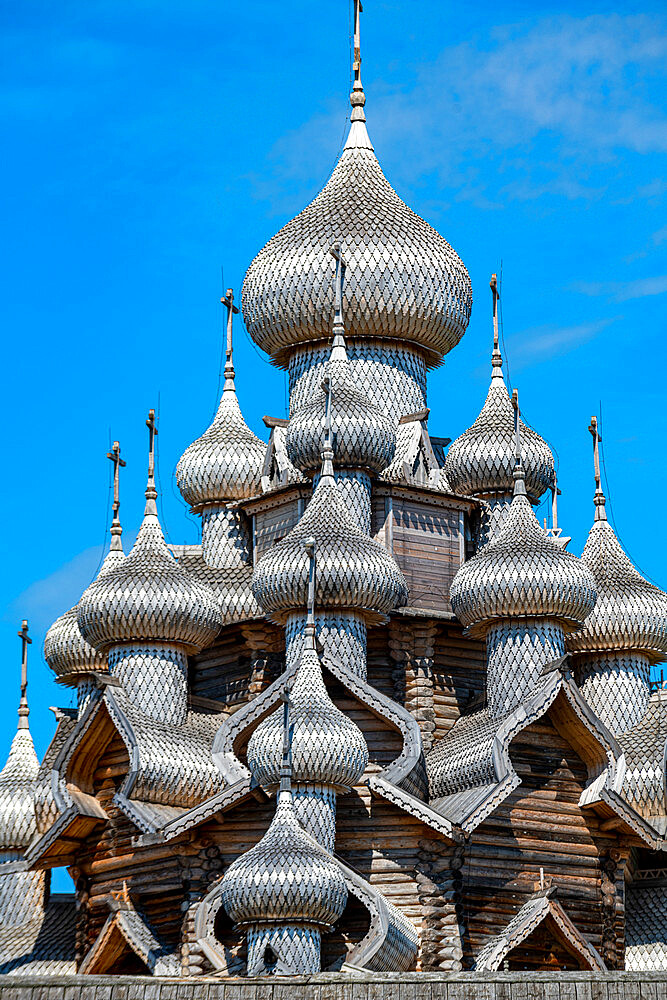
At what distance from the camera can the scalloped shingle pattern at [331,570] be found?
24016 millimetres

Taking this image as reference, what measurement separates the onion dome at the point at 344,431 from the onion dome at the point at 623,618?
2821 mm

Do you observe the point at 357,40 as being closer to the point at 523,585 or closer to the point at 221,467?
the point at 221,467

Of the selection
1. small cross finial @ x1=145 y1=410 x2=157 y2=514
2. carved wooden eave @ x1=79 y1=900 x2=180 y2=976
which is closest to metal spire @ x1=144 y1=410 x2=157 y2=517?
small cross finial @ x1=145 y1=410 x2=157 y2=514

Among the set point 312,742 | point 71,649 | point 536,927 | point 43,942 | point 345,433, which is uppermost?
point 345,433

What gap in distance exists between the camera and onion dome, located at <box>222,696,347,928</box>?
21.1 m

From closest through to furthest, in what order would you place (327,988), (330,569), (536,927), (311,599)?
(327,988), (536,927), (311,599), (330,569)

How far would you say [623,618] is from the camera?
2655 centimetres

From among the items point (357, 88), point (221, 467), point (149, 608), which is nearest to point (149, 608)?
point (149, 608)

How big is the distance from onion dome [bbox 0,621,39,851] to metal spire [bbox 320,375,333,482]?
5.76 meters

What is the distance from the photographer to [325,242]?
28.3 meters

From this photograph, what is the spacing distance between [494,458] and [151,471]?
4225mm

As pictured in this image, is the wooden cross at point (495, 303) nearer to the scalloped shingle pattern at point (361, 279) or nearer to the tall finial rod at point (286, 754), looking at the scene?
the scalloped shingle pattern at point (361, 279)

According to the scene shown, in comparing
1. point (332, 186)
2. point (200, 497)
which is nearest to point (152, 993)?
point (200, 497)

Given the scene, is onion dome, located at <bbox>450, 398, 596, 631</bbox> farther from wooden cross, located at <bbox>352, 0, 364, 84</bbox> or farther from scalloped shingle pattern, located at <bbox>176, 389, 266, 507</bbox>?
wooden cross, located at <bbox>352, 0, 364, 84</bbox>
